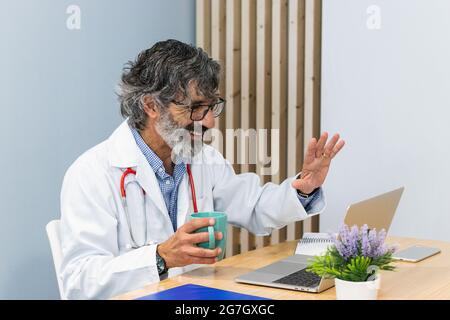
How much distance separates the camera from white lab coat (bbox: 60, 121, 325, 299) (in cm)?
176

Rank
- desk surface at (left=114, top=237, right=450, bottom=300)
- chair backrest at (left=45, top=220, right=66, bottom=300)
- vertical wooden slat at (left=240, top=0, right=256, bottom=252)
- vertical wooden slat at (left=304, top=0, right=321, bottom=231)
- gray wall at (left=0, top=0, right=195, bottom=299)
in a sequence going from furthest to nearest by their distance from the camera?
vertical wooden slat at (left=240, top=0, right=256, bottom=252)
vertical wooden slat at (left=304, top=0, right=321, bottom=231)
gray wall at (left=0, top=0, right=195, bottom=299)
chair backrest at (left=45, top=220, right=66, bottom=300)
desk surface at (left=114, top=237, right=450, bottom=300)

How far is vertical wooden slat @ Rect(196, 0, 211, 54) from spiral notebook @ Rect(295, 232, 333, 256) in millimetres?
1385

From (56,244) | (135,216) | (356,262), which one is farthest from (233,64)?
(356,262)

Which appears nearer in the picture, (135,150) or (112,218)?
(112,218)

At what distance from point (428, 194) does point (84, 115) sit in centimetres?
152

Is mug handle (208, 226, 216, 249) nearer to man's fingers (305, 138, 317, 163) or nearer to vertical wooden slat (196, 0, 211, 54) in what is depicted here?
man's fingers (305, 138, 317, 163)

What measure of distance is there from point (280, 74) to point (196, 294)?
64.4 inches

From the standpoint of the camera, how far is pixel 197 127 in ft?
7.03

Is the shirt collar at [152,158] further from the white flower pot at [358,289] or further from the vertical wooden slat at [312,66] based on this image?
the vertical wooden slat at [312,66]

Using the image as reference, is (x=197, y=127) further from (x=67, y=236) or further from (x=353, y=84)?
(x=353, y=84)

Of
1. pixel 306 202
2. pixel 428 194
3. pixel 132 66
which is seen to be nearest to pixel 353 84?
pixel 428 194

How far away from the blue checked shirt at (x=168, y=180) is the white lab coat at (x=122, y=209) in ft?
0.07

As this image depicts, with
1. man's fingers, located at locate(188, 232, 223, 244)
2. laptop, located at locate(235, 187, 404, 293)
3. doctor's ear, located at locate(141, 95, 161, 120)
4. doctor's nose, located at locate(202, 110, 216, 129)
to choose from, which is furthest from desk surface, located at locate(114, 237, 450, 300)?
doctor's ear, located at locate(141, 95, 161, 120)

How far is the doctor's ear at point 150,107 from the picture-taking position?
2127 millimetres
